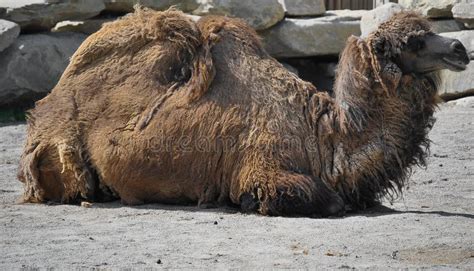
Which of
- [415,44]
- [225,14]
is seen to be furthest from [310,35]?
[415,44]

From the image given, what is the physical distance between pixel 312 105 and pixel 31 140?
6.19ft

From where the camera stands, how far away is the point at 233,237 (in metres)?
5.88

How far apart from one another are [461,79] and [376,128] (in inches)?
206

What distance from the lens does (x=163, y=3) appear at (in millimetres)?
12359

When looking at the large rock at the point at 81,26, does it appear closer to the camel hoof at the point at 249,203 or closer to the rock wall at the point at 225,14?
the rock wall at the point at 225,14

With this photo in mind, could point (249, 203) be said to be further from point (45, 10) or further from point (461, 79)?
→ point (45, 10)

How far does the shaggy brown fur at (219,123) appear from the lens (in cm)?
664

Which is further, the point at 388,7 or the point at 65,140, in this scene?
the point at 388,7

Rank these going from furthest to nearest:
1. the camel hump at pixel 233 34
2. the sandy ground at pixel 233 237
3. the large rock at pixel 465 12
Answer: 1. the large rock at pixel 465 12
2. the camel hump at pixel 233 34
3. the sandy ground at pixel 233 237

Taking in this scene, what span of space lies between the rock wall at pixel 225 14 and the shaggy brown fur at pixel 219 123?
4634mm

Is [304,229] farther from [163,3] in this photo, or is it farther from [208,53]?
[163,3]

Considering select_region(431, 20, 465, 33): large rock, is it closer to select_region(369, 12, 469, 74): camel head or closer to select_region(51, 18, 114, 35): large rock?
select_region(51, 18, 114, 35): large rock

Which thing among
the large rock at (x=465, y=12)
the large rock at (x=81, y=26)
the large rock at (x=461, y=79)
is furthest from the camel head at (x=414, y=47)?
the large rock at (x=81, y=26)

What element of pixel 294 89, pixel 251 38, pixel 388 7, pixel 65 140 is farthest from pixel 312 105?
pixel 388 7
